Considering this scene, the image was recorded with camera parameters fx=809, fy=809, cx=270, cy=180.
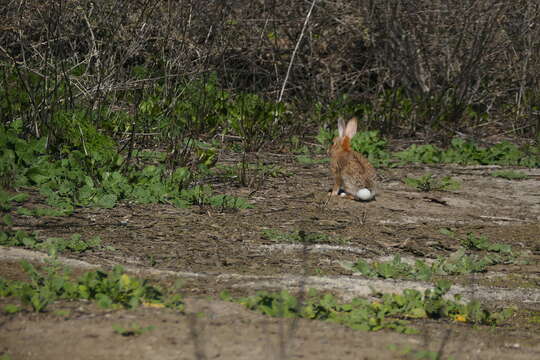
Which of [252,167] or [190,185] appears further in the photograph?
[252,167]

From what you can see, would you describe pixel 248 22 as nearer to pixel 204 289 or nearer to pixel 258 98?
pixel 258 98

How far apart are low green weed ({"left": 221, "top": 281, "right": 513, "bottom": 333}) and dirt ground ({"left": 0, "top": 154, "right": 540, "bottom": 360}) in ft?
0.27

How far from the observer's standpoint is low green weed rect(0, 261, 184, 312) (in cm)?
386

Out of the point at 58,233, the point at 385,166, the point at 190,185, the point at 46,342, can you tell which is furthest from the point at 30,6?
the point at 46,342

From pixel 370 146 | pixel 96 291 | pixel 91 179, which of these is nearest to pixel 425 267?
pixel 96 291

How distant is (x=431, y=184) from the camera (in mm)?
8188

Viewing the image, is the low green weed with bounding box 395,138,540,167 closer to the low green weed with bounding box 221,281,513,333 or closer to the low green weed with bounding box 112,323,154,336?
the low green weed with bounding box 221,281,513,333

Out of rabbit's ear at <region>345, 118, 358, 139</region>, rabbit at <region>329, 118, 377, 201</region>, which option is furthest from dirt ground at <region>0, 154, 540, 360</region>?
rabbit's ear at <region>345, 118, 358, 139</region>

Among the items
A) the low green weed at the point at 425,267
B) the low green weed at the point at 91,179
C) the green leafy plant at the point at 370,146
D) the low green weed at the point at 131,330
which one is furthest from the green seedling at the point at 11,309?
the green leafy plant at the point at 370,146

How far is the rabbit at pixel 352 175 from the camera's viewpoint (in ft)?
23.1

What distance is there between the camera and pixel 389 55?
11.5 metres

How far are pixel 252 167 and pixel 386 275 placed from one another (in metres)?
3.32

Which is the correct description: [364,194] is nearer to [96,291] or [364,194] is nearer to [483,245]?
[483,245]

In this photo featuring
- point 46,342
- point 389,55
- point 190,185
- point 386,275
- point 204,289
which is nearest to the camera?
point 46,342
